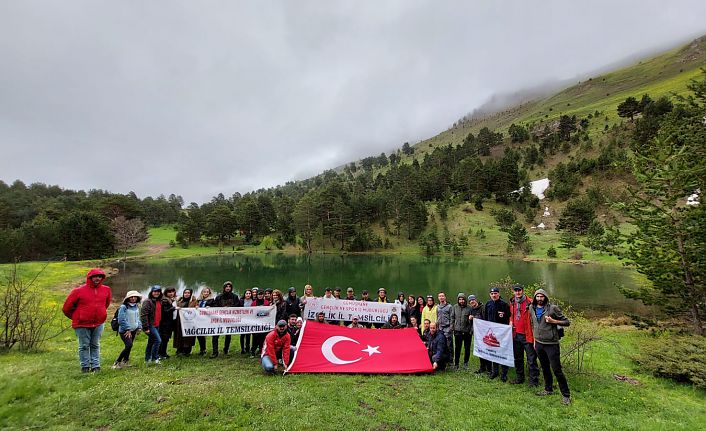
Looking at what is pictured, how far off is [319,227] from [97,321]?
264ft

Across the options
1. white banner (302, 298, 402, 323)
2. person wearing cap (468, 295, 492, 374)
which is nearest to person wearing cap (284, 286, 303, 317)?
white banner (302, 298, 402, 323)

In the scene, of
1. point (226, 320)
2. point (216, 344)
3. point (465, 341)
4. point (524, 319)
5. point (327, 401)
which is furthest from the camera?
point (226, 320)

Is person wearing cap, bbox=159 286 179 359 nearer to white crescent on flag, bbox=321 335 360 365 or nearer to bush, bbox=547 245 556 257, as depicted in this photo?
white crescent on flag, bbox=321 335 360 365

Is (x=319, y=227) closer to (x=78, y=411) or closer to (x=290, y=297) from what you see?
(x=290, y=297)

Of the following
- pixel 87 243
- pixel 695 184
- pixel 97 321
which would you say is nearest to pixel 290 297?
pixel 97 321

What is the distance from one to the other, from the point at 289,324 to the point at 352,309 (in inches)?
135

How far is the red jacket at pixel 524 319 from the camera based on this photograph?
28.8ft

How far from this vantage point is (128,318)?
29.6 ft

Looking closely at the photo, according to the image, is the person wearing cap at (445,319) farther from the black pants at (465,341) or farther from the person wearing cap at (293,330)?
the person wearing cap at (293,330)

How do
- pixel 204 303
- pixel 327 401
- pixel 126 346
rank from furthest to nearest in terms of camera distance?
pixel 204 303 → pixel 126 346 → pixel 327 401

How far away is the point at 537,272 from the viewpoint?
149 ft

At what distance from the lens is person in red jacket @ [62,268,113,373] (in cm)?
790

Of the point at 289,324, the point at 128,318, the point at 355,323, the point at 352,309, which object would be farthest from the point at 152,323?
the point at 352,309

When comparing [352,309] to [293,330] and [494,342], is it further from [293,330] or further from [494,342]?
[494,342]
